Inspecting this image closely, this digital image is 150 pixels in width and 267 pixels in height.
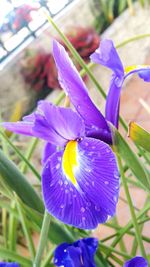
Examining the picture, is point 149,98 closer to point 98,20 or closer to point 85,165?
point 98,20

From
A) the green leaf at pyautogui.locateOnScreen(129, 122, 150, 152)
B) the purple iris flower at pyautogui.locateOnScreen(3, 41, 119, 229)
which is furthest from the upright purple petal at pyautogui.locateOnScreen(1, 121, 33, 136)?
the green leaf at pyautogui.locateOnScreen(129, 122, 150, 152)

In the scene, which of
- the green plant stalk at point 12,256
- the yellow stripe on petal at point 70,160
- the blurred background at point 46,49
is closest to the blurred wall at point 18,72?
the blurred background at point 46,49

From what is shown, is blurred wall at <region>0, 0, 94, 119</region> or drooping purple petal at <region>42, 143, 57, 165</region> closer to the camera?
drooping purple petal at <region>42, 143, 57, 165</region>

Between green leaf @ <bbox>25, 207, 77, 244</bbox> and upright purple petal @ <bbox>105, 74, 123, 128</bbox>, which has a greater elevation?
upright purple petal @ <bbox>105, 74, 123, 128</bbox>

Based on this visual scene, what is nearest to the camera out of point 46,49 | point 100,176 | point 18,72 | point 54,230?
point 100,176

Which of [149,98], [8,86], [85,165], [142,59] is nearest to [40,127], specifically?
[85,165]

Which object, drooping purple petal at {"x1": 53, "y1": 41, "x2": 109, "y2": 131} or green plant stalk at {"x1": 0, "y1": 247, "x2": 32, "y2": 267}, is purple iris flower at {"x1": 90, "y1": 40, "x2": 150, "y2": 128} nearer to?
drooping purple petal at {"x1": 53, "y1": 41, "x2": 109, "y2": 131}

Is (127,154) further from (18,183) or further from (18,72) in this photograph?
(18,72)

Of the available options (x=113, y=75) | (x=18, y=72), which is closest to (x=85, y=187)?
(x=113, y=75)
